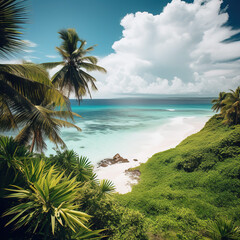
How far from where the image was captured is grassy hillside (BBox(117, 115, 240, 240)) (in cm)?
489

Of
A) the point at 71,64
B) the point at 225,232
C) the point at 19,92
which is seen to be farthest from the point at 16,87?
the point at 225,232

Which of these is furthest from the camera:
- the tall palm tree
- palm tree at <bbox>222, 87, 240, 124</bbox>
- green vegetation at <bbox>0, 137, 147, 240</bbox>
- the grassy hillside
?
palm tree at <bbox>222, 87, 240, 124</bbox>

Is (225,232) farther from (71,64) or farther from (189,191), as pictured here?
(71,64)

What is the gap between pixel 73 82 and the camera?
8.73m

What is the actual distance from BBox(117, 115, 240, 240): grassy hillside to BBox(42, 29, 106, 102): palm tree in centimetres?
784

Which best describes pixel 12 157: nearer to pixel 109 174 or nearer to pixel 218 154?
pixel 109 174

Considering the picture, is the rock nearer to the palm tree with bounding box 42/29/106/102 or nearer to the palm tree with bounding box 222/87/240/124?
the palm tree with bounding box 42/29/106/102

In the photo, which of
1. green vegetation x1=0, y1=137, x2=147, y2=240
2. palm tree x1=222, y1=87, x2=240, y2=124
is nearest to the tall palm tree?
green vegetation x1=0, y1=137, x2=147, y2=240

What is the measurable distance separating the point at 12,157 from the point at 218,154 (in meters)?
11.4

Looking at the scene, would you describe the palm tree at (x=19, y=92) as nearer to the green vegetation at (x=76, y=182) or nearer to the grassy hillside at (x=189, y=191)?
the green vegetation at (x=76, y=182)

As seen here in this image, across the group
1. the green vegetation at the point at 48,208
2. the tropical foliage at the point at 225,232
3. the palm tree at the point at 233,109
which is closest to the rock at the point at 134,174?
the green vegetation at the point at 48,208

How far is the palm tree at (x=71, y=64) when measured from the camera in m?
8.50

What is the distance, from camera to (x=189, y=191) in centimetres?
710

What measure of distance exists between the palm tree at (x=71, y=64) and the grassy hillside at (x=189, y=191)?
784 centimetres
